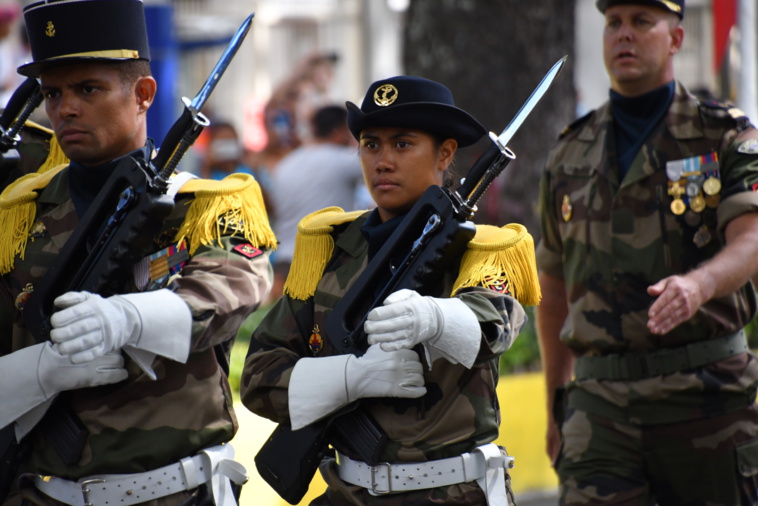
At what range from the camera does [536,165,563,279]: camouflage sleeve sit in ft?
17.2

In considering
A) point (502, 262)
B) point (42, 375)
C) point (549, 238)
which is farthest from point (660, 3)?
point (42, 375)

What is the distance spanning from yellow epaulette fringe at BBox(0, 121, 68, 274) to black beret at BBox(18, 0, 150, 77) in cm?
38

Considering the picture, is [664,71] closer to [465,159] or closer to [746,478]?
[465,159]

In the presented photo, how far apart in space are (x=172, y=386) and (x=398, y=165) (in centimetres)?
96

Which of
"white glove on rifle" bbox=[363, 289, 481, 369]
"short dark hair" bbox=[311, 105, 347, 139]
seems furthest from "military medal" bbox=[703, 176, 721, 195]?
"short dark hair" bbox=[311, 105, 347, 139]

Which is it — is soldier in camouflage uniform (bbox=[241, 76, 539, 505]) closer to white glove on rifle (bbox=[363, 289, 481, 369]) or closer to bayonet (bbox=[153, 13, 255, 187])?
white glove on rifle (bbox=[363, 289, 481, 369])

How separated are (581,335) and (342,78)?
17494 mm

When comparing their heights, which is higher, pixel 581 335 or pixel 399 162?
pixel 399 162

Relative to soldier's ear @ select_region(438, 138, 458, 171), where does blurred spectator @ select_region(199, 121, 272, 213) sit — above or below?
below

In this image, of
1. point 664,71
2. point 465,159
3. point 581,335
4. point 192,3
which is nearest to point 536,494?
point 581,335

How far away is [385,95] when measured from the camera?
385 centimetres

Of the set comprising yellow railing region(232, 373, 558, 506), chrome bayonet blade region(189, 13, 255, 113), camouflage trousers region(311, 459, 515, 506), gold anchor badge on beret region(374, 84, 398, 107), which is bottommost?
yellow railing region(232, 373, 558, 506)

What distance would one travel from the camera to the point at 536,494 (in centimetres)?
755

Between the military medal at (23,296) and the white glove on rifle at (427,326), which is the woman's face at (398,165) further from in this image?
the military medal at (23,296)
